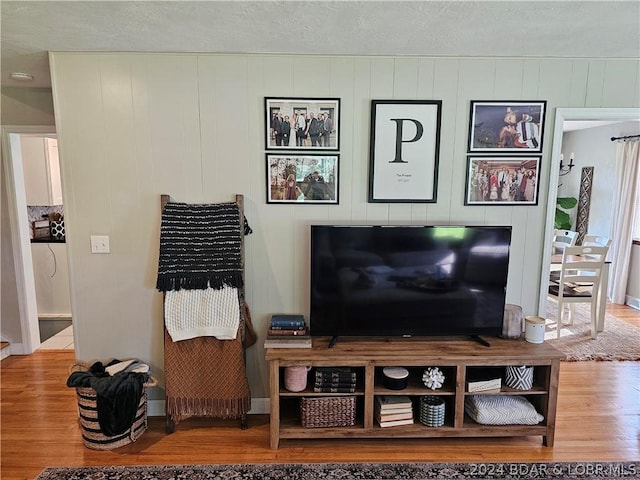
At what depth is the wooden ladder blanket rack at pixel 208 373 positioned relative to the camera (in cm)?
244

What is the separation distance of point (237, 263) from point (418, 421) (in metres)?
1.44

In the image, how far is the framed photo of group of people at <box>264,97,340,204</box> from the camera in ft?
8.09

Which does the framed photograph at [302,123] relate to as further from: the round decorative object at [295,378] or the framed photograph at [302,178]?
the round decorative object at [295,378]

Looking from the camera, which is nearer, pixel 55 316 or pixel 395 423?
pixel 395 423

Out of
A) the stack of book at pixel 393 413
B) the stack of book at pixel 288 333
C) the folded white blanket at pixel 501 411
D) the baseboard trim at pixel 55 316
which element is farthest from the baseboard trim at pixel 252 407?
the baseboard trim at pixel 55 316

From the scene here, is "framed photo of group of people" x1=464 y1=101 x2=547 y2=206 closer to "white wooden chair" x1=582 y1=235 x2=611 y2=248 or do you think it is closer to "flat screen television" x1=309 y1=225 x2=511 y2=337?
"flat screen television" x1=309 y1=225 x2=511 y2=337

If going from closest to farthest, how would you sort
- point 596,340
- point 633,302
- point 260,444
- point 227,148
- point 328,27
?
point 328,27, point 260,444, point 227,148, point 596,340, point 633,302

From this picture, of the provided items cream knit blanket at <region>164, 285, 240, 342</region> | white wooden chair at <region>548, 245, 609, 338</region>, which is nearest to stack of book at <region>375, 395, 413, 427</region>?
cream knit blanket at <region>164, 285, 240, 342</region>

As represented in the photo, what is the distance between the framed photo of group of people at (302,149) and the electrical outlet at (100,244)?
1056mm

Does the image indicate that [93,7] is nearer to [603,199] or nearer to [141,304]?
[141,304]

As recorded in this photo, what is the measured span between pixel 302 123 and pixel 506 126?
128cm

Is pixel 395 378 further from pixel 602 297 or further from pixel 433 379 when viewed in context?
pixel 602 297

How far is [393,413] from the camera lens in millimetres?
2332

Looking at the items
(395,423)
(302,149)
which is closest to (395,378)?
(395,423)
